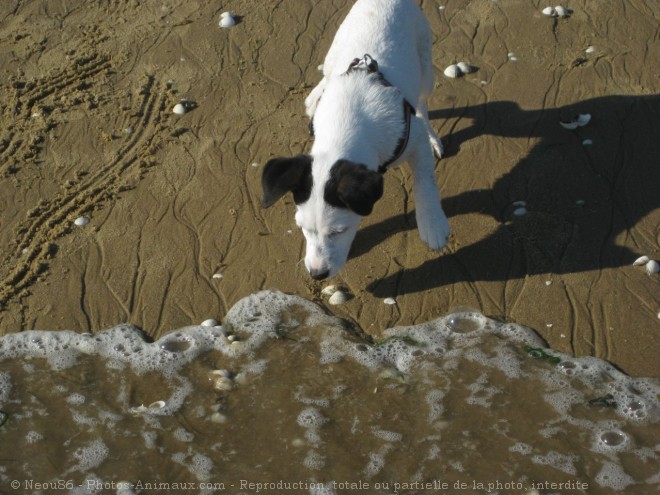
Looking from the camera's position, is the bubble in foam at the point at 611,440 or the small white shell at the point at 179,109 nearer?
the bubble in foam at the point at 611,440

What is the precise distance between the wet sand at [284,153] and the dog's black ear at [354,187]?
120cm

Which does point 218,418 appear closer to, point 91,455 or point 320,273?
point 91,455

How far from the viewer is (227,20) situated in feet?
27.8

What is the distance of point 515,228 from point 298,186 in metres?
2.12

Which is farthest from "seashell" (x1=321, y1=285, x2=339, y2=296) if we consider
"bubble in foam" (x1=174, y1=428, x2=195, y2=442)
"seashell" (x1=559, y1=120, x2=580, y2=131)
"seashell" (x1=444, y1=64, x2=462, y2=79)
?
"seashell" (x1=444, y1=64, x2=462, y2=79)

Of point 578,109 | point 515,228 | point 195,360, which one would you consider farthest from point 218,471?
point 578,109

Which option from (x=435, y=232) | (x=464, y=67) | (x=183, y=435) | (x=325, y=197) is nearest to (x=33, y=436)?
(x=183, y=435)

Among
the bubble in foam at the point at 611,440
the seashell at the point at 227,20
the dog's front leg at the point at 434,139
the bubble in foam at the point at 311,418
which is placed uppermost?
the seashell at the point at 227,20

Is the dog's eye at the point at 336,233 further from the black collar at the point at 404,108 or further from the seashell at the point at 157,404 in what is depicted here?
the seashell at the point at 157,404

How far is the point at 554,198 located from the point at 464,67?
1.96 m

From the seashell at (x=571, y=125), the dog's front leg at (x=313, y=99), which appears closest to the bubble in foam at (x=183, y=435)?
the dog's front leg at (x=313, y=99)

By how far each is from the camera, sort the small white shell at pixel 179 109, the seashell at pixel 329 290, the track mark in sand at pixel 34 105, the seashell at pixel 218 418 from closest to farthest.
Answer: the seashell at pixel 218 418 → the seashell at pixel 329 290 → the track mark in sand at pixel 34 105 → the small white shell at pixel 179 109

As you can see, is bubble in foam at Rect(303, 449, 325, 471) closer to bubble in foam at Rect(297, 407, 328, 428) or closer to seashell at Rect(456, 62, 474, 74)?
bubble in foam at Rect(297, 407, 328, 428)

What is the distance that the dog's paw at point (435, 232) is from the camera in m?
5.93
